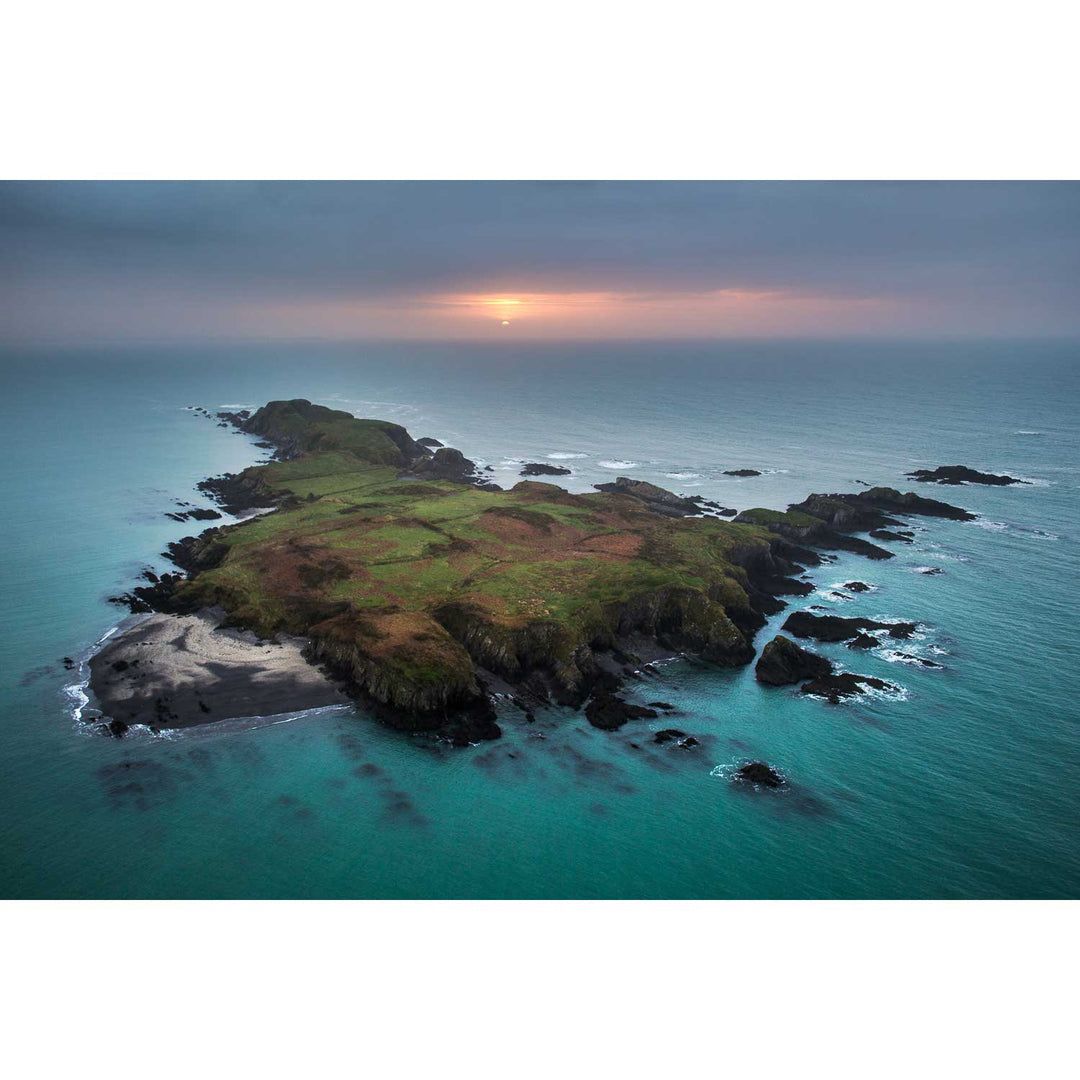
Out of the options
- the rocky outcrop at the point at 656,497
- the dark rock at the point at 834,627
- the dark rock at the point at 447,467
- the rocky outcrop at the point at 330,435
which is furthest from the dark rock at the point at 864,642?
the rocky outcrop at the point at 330,435

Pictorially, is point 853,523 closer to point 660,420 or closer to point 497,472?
point 497,472

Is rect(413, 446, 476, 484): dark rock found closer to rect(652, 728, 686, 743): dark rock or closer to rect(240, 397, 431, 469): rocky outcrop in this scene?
rect(240, 397, 431, 469): rocky outcrop

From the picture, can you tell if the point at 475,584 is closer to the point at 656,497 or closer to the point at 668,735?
the point at 668,735

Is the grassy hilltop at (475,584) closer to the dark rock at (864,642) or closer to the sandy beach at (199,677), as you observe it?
the sandy beach at (199,677)

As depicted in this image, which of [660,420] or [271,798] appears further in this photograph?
[660,420]

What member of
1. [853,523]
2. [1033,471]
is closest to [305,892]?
[853,523]

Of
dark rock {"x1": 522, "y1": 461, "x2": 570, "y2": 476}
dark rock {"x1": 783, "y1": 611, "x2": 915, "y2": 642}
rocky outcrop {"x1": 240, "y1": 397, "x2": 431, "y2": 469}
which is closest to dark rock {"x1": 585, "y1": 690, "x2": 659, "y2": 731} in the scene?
dark rock {"x1": 783, "y1": 611, "x2": 915, "y2": 642}
